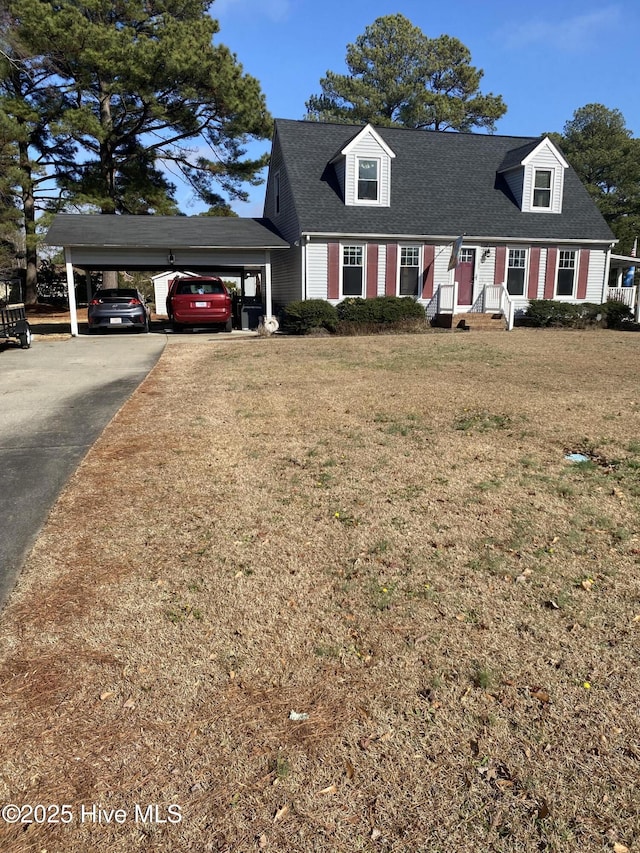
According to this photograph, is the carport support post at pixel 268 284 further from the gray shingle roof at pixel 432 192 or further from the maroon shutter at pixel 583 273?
the maroon shutter at pixel 583 273

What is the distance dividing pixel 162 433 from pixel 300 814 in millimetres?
5104

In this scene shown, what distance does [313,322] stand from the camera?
63.0 ft

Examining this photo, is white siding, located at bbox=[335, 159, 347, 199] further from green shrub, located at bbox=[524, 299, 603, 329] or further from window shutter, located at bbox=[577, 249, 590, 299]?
window shutter, located at bbox=[577, 249, 590, 299]

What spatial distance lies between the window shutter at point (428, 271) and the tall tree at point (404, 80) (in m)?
25.3

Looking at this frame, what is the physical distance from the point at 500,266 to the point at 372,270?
509 centimetres

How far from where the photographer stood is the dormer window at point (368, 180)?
2233cm

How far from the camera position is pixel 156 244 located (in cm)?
2022

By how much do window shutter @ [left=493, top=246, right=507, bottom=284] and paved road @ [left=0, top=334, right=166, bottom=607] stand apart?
13664 mm

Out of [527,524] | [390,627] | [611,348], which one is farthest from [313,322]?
[390,627]

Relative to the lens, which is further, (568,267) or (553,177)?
(553,177)

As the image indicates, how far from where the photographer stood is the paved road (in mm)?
4309

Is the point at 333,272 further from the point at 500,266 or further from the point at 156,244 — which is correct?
the point at 500,266

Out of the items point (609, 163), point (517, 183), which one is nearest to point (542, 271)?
point (517, 183)

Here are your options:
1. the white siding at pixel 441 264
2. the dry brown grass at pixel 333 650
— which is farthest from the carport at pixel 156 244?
the dry brown grass at pixel 333 650
